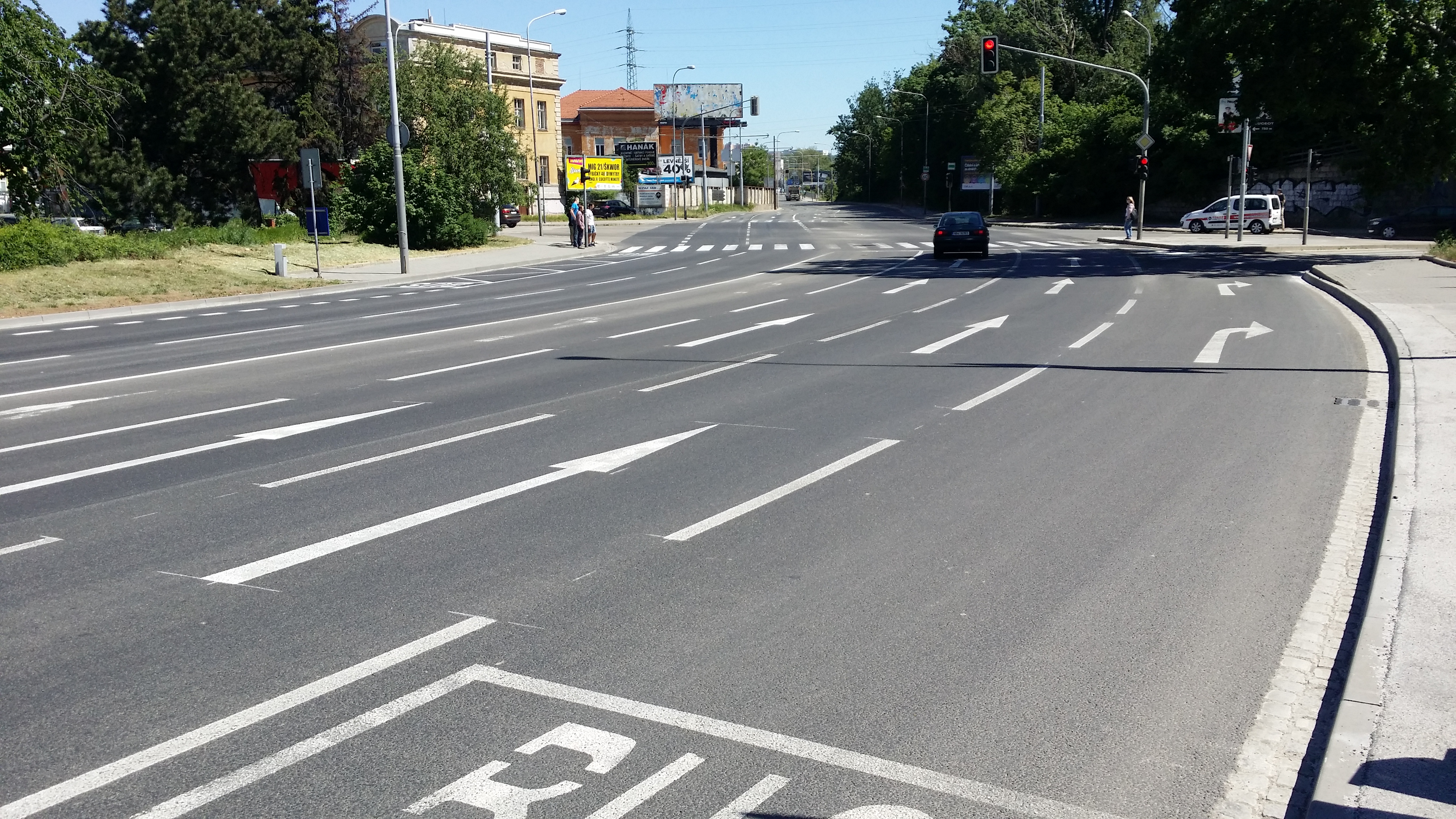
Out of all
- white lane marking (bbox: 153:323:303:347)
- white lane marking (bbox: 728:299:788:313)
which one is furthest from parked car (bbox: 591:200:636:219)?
white lane marking (bbox: 153:323:303:347)

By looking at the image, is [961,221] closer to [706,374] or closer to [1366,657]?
[706,374]

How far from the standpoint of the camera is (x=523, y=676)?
476 centimetres

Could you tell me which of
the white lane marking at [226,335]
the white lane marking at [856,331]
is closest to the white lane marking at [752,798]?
the white lane marking at [856,331]

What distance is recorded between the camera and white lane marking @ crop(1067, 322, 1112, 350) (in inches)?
600

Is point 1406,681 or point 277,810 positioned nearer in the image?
point 277,810

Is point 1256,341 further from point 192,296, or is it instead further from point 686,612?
point 192,296

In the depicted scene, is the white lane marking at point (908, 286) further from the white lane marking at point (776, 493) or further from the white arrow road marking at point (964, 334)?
the white lane marking at point (776, 493)

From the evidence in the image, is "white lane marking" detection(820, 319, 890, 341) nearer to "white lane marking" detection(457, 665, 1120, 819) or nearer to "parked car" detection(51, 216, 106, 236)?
"white lane marking" detection(457, 665, 1120, 819)

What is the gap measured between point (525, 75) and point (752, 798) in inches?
3431

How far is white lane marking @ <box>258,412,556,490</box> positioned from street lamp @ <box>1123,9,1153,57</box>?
98.9 ft

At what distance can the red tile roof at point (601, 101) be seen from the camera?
130250 mm

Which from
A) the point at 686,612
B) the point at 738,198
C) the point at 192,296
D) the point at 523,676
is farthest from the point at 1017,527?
the point at 738,198

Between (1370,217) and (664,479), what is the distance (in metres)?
53.0

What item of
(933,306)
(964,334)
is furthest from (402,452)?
(933,306)
